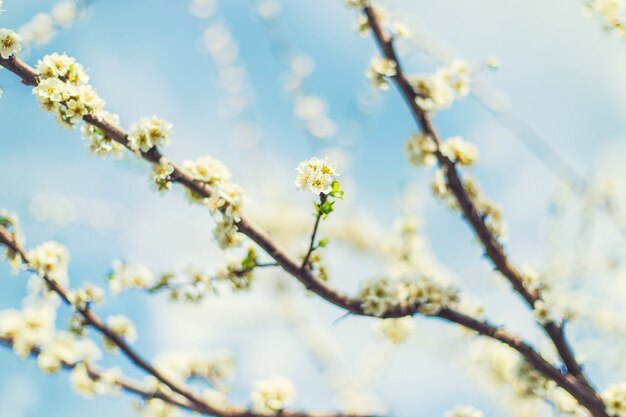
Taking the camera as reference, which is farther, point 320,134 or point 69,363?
point 320,134

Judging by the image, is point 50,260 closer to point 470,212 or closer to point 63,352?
point 63,352

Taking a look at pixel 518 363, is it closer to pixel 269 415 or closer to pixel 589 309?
pixel 269 415

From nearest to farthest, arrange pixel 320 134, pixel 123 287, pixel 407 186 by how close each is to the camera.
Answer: pixel 123 287
pixel 407 186
pixel 320 134

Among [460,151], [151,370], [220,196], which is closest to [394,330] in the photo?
[460,151]

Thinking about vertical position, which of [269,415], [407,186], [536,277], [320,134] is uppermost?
[320,134]

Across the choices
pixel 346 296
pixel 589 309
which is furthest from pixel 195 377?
pixel 589 309

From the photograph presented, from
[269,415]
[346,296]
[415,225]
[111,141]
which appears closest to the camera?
[111,141]

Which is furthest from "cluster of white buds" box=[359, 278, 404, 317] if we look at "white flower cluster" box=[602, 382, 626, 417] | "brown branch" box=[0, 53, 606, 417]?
"white flower cluster" box=[602, 382, 626, 417]
